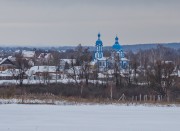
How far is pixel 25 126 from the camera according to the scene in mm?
13102

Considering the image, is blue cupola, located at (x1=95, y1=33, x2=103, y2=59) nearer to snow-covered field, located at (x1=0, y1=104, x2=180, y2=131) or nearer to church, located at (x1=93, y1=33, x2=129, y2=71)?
church, located at (x1=93, y1=33, x2=129, y2=71)

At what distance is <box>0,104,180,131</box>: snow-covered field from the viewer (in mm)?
13016

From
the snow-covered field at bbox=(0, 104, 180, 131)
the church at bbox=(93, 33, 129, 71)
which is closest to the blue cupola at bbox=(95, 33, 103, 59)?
the church at bbox=(93, 33, 129, 71)

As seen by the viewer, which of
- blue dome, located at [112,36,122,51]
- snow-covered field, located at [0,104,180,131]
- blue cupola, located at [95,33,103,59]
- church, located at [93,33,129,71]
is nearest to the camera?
snow-covered field, located at [0,104,180,131]

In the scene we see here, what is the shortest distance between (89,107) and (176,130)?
7.49 m

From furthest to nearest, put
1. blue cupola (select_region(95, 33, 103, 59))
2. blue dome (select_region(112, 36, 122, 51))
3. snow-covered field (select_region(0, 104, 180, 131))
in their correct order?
blue dome (select_region(112, 36, 122, 51)) → blue cupola (select_region(95, 33, 103, 59)) → snow-covered field (select_region(0, 104, 180, 131))

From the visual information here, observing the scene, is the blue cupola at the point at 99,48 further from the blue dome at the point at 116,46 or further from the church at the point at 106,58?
the blue dome at the point at 116,46

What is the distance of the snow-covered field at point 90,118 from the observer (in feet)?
42.7

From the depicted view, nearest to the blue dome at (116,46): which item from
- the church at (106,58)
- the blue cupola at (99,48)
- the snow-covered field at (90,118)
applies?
the church at (106,58)

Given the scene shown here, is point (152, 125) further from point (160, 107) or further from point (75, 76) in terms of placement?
point (75, 76)

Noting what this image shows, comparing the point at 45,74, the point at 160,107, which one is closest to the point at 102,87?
the point at 45,74

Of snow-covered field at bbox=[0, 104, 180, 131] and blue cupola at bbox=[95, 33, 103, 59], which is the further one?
blue cupola at bbox=[95, 33, 103, 59]

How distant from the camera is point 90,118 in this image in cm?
1552

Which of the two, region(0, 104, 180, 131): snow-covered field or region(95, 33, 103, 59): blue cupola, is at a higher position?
region(95, 33, 103, 59): blue cupola
